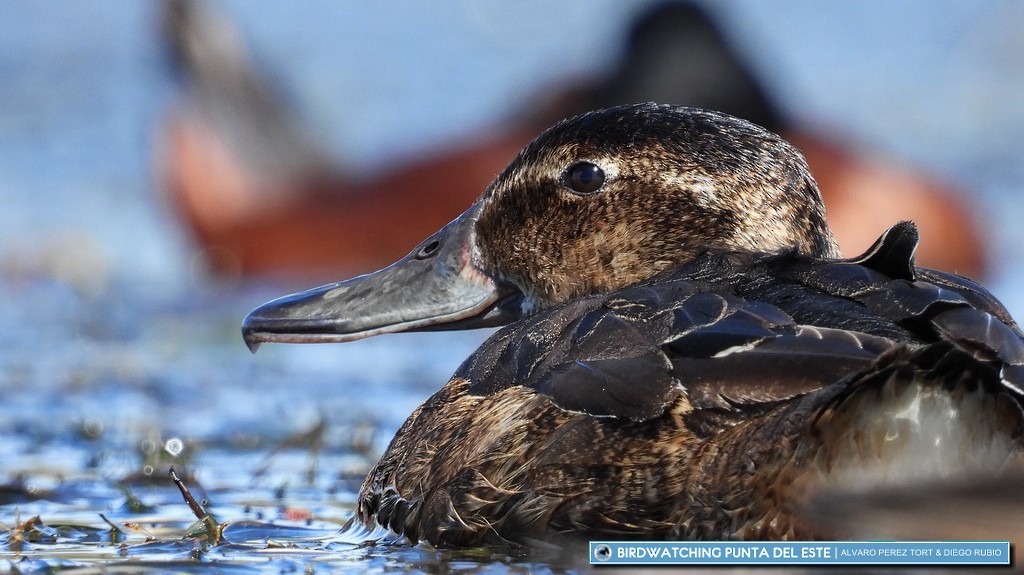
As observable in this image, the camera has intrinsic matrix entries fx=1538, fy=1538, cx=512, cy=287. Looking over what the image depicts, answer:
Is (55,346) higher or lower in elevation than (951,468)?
higher

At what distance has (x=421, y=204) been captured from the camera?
38.8 feet

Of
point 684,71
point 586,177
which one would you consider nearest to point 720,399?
point 586,177

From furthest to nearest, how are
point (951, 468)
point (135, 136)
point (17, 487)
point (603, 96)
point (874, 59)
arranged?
point (874, 59), point (135, 136), point (603, 96), point (17, 487), point (951, 468)

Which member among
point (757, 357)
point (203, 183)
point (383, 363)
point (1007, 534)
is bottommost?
point (1007, 534)

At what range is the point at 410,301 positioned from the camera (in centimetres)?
487

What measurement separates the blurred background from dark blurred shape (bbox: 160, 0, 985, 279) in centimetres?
6

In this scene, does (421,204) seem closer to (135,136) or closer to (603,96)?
(603,96)

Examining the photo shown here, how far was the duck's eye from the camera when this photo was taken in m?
4.57

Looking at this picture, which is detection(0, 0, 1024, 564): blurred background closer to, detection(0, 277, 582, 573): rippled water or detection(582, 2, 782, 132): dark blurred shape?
detection(0, 277, 582, 573): rippled water

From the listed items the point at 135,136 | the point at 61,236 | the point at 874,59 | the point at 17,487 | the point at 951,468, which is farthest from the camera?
the point at 874,59

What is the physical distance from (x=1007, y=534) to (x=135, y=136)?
12.9 m

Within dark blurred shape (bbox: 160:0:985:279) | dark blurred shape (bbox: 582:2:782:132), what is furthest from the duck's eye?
dark blurred shape (bbox: 582:2:782:132)

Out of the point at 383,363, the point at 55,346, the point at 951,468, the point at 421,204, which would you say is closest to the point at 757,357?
the point at 951,468

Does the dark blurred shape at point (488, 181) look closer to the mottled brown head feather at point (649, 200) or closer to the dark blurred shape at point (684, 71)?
the dark blurred shape at point (684, 71)
